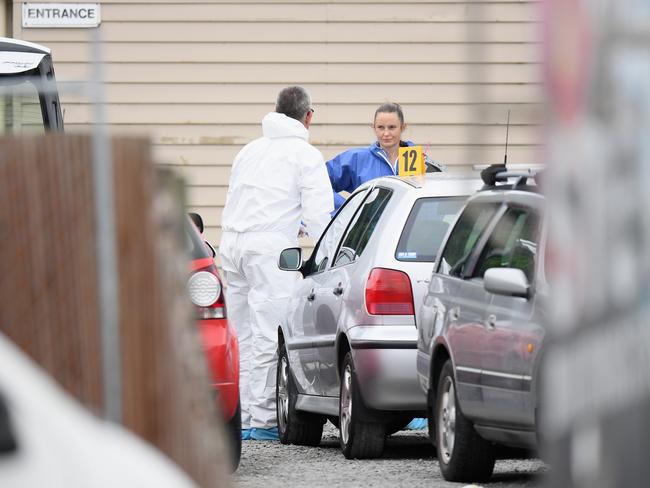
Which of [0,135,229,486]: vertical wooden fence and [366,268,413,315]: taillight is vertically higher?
[0,135,229,486]: vertical wooden fence

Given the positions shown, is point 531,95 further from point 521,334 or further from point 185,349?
point 521,334

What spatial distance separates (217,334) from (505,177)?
1.54 metres

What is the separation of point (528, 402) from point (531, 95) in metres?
3.46

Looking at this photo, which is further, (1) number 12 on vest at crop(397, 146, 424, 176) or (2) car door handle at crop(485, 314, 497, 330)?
(1) number 12 on vest at crop(397, 146, 424, 176)

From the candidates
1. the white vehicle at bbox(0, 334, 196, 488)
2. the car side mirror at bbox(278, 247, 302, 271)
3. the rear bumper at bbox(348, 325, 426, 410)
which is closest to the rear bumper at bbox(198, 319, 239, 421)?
the rear bumper at bbox(348, 325, 426, 410)

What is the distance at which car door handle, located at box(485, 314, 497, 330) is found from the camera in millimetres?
6777

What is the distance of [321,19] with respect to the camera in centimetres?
1802

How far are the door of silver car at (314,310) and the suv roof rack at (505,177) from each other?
1997 mm

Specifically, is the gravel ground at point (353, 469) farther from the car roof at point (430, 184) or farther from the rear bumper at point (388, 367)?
the car roof at point (430, 184)

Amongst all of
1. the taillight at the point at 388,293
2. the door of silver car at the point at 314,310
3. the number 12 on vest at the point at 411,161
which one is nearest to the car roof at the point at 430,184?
the taillight at the point at 388,293

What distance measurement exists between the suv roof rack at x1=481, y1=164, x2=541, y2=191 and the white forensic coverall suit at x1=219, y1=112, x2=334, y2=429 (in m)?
3.22

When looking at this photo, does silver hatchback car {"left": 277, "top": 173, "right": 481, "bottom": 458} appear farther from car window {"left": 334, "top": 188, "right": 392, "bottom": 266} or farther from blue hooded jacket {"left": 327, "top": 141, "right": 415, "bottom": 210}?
blue hooded jacket {"left": 327, "top": 141, "right": 415, "bottom": 210}

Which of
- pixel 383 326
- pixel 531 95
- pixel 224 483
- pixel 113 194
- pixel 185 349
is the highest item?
pixel 531 95

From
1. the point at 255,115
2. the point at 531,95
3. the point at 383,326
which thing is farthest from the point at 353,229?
the point at 255,115
